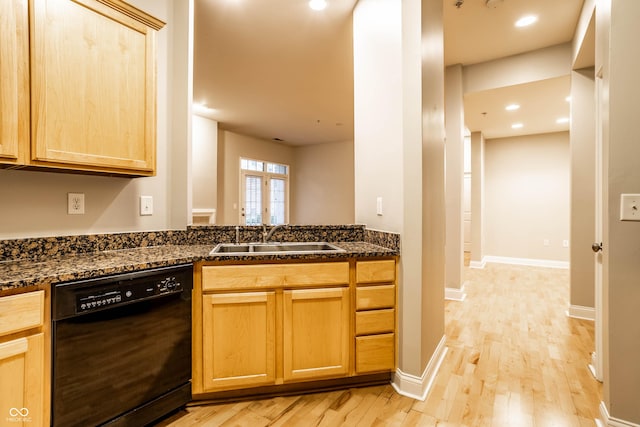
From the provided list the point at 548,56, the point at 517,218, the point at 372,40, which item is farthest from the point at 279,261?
the point at 517,218

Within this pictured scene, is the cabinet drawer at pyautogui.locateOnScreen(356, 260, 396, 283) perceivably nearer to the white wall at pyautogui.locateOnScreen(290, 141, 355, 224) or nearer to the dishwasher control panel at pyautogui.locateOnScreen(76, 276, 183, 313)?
the dishwasher control panel at pyautogui.locateOnScreen(76, 276, 183, 313)

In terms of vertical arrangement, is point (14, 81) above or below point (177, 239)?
above

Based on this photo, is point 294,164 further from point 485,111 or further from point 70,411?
point 70,411

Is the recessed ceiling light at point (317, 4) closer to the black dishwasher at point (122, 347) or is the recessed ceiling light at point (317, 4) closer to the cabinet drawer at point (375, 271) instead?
the cabinet drawer at point (375, 271)

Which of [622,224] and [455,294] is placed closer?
[622,224]

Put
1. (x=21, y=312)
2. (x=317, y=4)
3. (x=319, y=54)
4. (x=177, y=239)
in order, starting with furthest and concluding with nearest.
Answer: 1. (x=319, y=54)
2. (x=317, y=4)
3. (x=177, y=239)
4. (x=21, y=312)

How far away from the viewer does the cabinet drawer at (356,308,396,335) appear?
1.92 metres

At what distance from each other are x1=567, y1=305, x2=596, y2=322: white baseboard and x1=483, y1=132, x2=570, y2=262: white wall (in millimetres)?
3322

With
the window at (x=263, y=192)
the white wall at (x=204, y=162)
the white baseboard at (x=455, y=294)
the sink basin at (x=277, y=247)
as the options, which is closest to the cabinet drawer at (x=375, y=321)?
the sink basin at (x=277, y=247)

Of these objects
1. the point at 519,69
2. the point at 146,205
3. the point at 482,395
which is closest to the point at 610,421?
the point at 482,395

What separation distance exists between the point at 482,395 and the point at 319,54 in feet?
11.4

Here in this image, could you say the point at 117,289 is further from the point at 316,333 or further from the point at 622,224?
the point at 622,224

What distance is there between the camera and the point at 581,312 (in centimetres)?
331

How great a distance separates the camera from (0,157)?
1328mm
